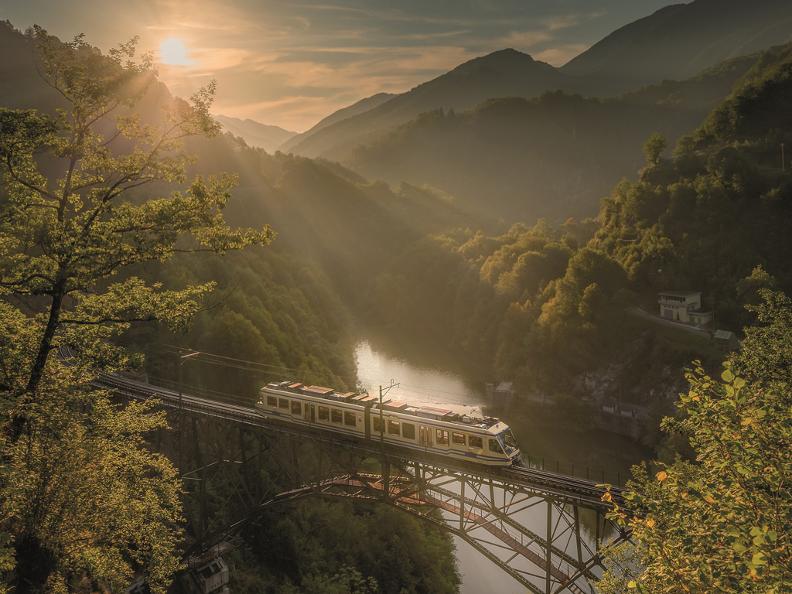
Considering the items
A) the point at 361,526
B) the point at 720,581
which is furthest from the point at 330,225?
the point at 720,581

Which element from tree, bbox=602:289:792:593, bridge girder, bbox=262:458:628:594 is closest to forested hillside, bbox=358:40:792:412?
bridge girder, bbox=262:458:628:594

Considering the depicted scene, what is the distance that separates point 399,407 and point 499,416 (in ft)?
128

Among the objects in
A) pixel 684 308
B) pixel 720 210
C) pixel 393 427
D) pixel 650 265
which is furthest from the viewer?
pixel 650 265

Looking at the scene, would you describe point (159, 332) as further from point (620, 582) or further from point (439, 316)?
point (439, 316)

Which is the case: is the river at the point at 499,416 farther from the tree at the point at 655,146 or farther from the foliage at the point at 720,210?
the tree at the point at 655,146

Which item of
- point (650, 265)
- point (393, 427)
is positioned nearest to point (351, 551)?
point (393, 427)

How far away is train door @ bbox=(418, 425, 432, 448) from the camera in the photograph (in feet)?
84.9

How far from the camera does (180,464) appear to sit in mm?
30234

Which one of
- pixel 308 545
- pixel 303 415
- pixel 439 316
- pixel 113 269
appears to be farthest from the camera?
pixel 439 316

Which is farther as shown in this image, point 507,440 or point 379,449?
point 379,449

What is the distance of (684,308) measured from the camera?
65562 millimetres

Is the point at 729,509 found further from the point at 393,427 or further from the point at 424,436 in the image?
the point at 393,427

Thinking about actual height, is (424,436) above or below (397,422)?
below

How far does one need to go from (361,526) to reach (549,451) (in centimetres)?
2674
